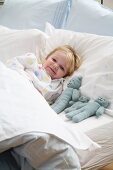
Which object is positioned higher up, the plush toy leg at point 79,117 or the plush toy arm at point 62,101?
the plush toy leg at point 79,117

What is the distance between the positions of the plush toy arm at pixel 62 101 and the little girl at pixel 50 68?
8 cm

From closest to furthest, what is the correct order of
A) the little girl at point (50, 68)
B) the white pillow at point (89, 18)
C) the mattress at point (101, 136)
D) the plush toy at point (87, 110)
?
1. the mattress at point (101, 136)
2. the plush toy at point (87, 110)
3. the little girl at point (50, 68)
4. the white pillow at point (89, 18)

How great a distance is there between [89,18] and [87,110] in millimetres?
787

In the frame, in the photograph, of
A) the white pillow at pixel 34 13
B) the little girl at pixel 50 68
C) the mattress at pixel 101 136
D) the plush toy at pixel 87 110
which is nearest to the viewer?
the mattress at pixel 101 136

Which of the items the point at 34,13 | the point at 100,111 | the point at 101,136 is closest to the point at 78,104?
the point at 100,111

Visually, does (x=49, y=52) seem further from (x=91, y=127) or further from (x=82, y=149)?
(x=82, y=149)

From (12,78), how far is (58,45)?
2.17 ft

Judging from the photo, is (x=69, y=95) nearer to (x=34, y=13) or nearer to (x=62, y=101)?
(x=62, y=101)

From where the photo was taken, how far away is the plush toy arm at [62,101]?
4.47 feet

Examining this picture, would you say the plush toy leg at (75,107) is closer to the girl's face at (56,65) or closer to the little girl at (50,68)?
the little girl at (50,68)

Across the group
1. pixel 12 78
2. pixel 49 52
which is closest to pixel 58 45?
pixel 49 52

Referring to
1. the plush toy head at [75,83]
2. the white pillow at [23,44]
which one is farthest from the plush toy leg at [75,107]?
the white pillow at [23,44]

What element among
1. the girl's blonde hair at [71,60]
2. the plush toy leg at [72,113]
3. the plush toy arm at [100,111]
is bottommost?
the plush toy leg at [72,113]

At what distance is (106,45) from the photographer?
1.54 meters
